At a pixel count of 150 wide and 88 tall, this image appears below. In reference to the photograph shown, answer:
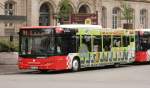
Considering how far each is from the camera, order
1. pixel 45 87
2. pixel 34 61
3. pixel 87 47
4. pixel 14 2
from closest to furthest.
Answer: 1. pixel 45 87
2. pixel 34 61
3. pixel 87 47
4. pixel 14 2

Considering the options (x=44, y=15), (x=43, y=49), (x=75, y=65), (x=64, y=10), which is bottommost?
(x=75, y=65)

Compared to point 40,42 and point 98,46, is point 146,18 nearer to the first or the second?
point 98,46

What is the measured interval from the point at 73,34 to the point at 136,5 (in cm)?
3503

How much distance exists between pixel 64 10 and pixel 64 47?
21.2 meters

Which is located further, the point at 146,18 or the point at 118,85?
the point at 146,18

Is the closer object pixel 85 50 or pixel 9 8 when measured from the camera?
pixel 85 50

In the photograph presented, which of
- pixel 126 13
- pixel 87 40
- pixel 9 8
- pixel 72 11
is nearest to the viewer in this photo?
pixel 87 40

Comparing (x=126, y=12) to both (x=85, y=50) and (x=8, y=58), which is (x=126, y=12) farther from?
(x=85, y=50)

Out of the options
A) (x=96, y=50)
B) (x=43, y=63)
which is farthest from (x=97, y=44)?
(x=43, y=63)

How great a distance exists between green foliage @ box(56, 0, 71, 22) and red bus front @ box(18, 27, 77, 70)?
65.2 ft

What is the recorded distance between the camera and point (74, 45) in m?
31.1

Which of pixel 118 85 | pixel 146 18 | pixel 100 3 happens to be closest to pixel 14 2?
pixel 100 3

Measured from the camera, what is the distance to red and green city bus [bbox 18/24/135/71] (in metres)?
29.6

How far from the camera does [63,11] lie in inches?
2018
